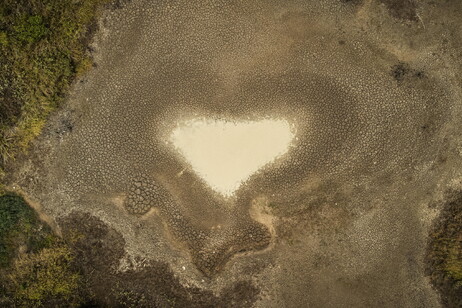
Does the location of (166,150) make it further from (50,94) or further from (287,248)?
(287,248)

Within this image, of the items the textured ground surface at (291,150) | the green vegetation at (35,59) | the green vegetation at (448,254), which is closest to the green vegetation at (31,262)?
the textured ground surface at (291,150)

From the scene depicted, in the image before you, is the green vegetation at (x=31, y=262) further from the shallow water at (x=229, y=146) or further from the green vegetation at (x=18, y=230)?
the shallow water at (x=229, y=146)

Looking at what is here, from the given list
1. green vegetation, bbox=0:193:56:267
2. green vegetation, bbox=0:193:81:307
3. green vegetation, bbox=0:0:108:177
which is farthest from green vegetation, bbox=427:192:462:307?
green vegetation, bbox=0:0:108:177

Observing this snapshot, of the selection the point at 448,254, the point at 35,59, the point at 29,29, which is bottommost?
the point at 448,254

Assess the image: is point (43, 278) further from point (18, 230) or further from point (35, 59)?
point (35, 59)

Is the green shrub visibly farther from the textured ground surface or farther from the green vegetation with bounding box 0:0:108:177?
the textured ground surface

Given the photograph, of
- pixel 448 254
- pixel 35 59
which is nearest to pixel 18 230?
pixel 35 59
